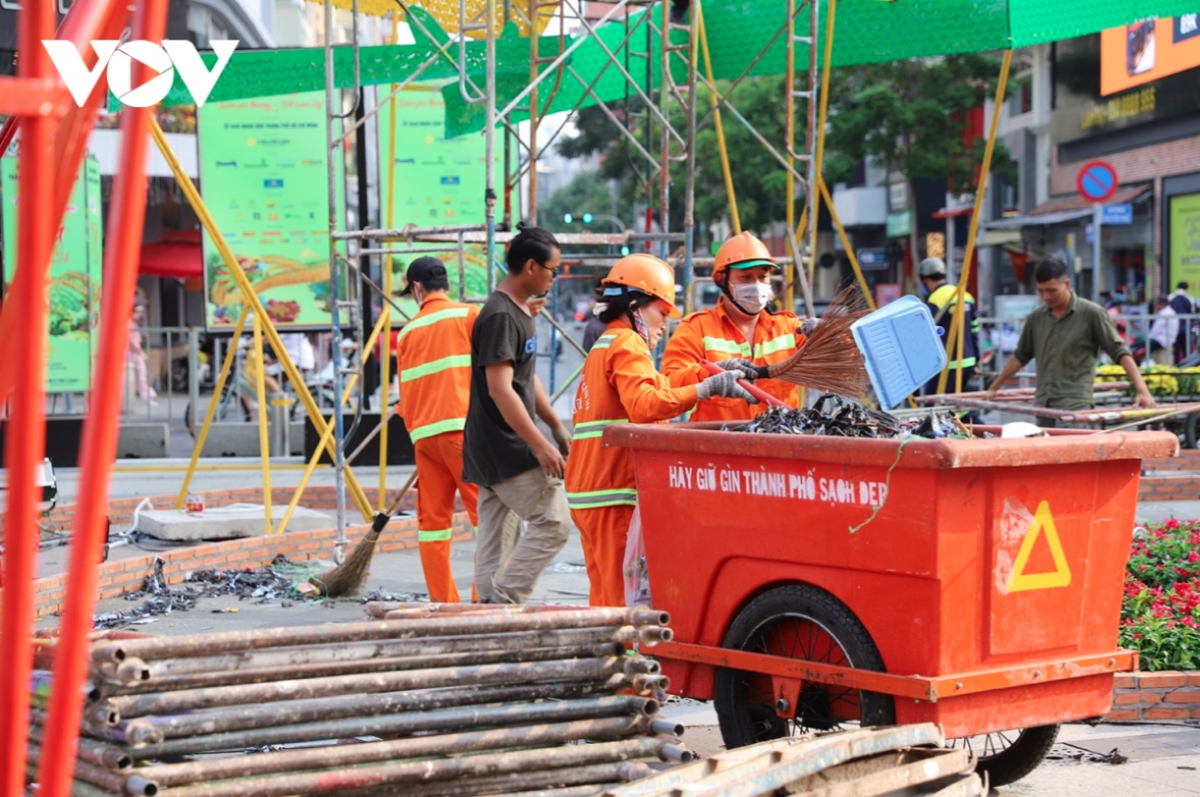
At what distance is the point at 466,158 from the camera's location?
46.9 ft

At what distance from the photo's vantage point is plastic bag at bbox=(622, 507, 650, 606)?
16.9 feet

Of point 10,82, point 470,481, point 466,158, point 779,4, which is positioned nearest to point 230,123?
point 466,158

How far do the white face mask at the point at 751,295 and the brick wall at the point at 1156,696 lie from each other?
1.98m

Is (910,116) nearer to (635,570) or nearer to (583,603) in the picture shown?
(583,603)

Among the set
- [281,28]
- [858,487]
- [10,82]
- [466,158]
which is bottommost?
[858,487]

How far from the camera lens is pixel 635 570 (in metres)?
5.18

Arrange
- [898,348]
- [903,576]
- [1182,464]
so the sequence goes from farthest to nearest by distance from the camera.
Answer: [1182,464], [898,348], [903,576]

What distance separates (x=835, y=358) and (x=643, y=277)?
803mm

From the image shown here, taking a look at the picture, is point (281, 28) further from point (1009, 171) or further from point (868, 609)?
point (868, 609)

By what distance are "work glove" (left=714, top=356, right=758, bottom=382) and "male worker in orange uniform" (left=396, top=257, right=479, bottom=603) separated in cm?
188

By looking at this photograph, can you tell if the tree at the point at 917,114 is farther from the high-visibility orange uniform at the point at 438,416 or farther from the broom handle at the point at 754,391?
the broom handle at the point at 754,391

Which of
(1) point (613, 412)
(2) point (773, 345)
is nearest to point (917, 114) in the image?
(2) point (773, 345)

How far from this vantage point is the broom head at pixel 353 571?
Result: 25.2ft

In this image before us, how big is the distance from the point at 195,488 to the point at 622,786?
9.88 meters
